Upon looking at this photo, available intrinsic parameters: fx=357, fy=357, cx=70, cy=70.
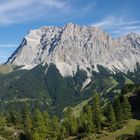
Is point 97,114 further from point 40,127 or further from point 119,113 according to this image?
point 40,127

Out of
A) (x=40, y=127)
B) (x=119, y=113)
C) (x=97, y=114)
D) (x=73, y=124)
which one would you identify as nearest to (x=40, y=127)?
(x=40, y=127)

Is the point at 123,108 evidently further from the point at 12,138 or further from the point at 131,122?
the point at 12,138

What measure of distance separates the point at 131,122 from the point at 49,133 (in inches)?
1519

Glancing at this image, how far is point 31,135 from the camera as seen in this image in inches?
6211

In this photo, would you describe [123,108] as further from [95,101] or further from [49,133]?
[49,133]

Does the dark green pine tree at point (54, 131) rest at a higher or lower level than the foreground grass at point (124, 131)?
higher

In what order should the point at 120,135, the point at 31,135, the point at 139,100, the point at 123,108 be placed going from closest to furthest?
the point at 120,135 < the point at 31,135 < the point at 123,108 < the point at 139,100

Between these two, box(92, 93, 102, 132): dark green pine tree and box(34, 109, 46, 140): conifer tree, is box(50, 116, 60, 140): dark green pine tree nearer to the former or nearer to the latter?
box(34, 109, 46, 140): conifer tree

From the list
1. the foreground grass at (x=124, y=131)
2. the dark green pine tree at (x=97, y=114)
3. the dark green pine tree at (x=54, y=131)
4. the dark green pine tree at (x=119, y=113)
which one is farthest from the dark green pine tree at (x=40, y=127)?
the dark green pine tree at (x=119, y=113)

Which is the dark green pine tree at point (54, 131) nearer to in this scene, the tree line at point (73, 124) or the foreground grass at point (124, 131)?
the tree line at point (73, 124)

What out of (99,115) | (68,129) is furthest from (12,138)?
(99,115)

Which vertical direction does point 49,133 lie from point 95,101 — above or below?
below

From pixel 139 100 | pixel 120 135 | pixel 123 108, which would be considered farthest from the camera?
pixel 139 100

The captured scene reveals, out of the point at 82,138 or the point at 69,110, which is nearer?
the point at 82,138
